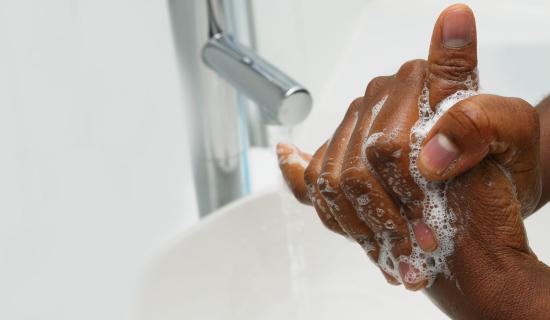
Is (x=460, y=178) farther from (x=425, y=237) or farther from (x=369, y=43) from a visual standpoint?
(x=369, y=43)

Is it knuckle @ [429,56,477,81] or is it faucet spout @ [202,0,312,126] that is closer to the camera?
knuckle @ [429,56,477,81]

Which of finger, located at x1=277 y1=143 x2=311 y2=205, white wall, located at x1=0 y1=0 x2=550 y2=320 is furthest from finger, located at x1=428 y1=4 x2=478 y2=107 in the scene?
white wall, located at x1=0 y1=0 x2=550 y2=320

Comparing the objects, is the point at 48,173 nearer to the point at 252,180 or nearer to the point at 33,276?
the point at 33,276

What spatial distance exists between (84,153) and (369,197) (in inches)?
11.5

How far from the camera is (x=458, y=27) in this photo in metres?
0.30

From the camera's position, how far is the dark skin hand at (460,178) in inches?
11.6

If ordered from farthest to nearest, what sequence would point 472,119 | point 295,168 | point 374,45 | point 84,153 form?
point 374,45 < point 84,153 < point 295,168 < point 472,119

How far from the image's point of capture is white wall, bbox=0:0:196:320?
47 centimetres

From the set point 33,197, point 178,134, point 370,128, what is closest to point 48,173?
point 33,197

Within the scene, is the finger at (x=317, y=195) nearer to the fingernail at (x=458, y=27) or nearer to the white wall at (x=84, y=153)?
the fingernail at (x=458, y=27)

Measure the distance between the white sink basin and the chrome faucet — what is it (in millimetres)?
36

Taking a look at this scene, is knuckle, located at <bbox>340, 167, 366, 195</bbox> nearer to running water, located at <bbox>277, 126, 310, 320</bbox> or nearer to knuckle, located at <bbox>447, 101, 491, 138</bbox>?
knuckle, located at <bbox>447, 101, 491, 138</bbox>

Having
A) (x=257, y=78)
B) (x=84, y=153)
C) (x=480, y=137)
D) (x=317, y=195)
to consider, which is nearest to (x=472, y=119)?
(x=480, y=137)

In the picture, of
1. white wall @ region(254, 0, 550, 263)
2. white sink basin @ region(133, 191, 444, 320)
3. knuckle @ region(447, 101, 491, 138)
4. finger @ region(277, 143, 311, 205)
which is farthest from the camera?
white wall @ region(254, 0, 550, 263)
